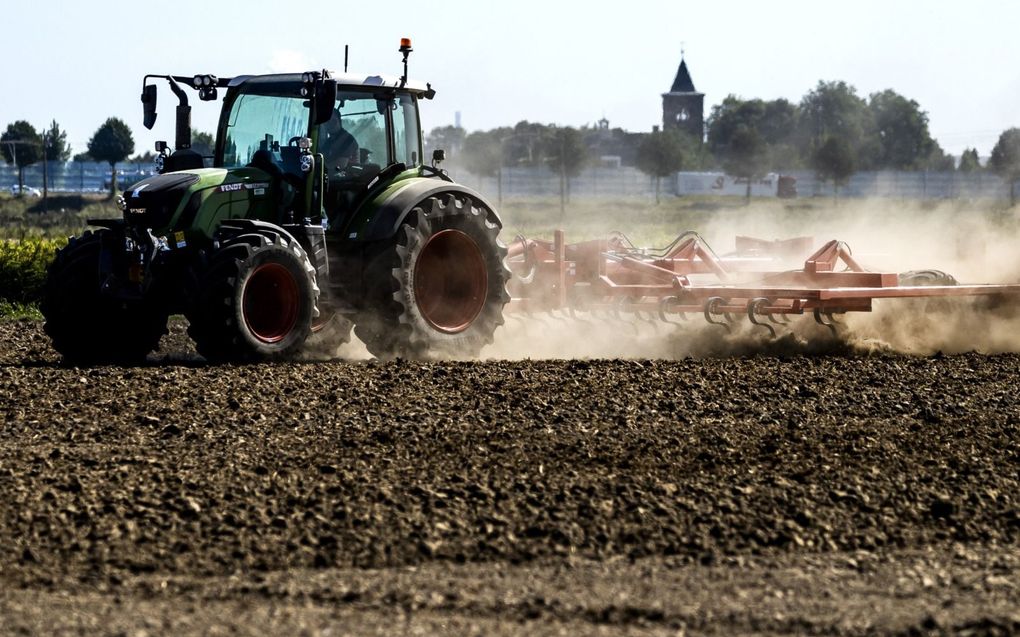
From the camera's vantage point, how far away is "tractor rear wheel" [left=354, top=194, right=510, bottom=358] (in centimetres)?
1134

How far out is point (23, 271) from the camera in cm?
1850

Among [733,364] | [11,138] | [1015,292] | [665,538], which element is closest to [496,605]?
[665,538]

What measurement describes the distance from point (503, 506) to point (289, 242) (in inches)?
194

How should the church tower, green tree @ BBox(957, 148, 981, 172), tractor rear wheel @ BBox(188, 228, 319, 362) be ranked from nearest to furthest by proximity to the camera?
1. tractor rear wheel @ BBox(188, 228, 319, 362)
2. green tree @ BBox(957, 148, 981, 172)
3. the church tower

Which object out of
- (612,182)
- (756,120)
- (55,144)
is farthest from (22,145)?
(756,120)

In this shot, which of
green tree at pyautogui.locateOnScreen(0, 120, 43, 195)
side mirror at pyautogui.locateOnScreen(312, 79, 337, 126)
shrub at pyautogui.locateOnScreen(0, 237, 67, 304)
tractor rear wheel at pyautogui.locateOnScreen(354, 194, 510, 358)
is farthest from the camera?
green tree at pyautogui.locateOnScreen(0, 120, 43, 195)

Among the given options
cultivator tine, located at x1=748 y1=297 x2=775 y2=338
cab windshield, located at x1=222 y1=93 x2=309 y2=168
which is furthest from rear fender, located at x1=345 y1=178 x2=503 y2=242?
cultivator tine, located at x1=748 y1=297 x2=775 y2=338

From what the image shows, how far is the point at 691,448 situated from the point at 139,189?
17.7ft

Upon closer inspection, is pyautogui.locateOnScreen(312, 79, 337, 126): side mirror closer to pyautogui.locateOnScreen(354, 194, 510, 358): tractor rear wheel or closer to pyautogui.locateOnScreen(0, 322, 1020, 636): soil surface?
pyautogui.locateOnScreen(354, 194, 510, 358): tractor rear wheel

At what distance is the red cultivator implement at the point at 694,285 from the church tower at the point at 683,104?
490ft

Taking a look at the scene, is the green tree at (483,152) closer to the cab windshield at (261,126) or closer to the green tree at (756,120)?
the green tree at (756,120)

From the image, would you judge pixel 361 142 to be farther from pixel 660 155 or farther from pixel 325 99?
pixel 660 155

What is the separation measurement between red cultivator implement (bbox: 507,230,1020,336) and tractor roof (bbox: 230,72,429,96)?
2.21 meters

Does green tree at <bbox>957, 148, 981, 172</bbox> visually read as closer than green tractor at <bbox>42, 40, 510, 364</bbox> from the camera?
No
